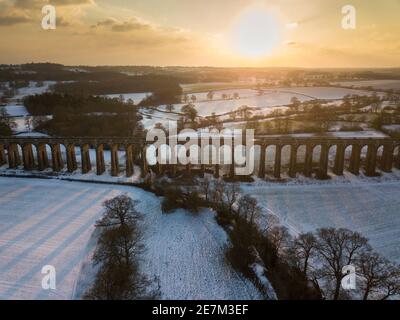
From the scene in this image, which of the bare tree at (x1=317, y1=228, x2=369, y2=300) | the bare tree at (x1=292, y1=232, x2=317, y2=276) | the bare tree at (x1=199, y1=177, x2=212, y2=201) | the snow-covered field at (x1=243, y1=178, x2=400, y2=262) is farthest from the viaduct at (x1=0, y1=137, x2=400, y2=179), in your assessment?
the bare tree at (x1=317, y1=228, x2=369, y2=300)

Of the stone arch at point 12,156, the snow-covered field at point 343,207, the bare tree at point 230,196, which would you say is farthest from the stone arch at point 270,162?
the stone arch at point 12,156

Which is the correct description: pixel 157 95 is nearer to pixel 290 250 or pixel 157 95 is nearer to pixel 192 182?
pixel 192 182

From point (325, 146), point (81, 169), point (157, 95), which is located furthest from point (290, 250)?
point (157, 95)

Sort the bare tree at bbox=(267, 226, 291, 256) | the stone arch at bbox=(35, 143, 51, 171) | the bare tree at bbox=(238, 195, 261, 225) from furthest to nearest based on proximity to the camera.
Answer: the stone arch at bbox=(35, 143, 51, 171) → the bare tree at bbox=(238, 195, 261, 225) → the bare tree at bbox=(267, 226, 291, 256)

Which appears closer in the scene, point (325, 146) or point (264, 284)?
point (264, 284)

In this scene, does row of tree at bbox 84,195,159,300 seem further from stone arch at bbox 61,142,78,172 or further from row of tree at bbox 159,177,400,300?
stone arch at bbox 61,142,78,172

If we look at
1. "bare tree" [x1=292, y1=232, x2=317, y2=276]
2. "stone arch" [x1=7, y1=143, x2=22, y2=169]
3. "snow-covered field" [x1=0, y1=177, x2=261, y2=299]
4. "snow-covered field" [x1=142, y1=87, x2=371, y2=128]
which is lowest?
"snow-covered field" [x1=0, y1=177, x2=261, y2=299]
